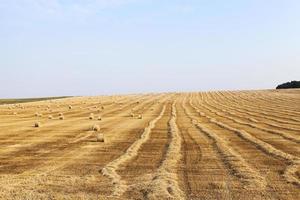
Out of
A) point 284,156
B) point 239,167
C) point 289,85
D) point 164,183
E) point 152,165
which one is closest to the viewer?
point 164,183

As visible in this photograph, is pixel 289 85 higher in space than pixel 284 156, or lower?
higher

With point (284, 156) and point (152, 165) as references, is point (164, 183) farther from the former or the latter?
point (284, 156)

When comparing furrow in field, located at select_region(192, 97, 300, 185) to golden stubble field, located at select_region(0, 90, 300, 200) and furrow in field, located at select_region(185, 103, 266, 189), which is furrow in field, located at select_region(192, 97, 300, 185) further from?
furrow in field, located at select_region(185, 103, 266, 189)

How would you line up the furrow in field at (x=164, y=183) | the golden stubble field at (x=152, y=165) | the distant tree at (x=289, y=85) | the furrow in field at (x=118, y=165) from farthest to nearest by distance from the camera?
the distant tree at (x=289, y=85) → the furrow in field at (x=118, y=165) → the golden stubble field at (x=152, y=165) → the furrow in field at (x=164, y=183)

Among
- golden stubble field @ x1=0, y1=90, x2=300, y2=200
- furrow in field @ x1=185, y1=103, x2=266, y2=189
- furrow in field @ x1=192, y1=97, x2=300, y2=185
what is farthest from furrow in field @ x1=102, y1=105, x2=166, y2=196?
furrow in field @ x1=192, y1=97, x2=300, y2=185

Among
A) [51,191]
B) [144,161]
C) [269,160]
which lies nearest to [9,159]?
[144,161]

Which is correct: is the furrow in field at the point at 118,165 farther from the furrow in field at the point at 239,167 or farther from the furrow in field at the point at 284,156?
the furrow in field at the point at 284,156

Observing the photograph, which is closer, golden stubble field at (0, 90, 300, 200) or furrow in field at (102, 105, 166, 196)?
golden stubble field at (0, 90, 300, 200)

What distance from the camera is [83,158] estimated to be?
16.3 m

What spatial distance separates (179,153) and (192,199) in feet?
21.2

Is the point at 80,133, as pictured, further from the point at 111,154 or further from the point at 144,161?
the point at 144,161

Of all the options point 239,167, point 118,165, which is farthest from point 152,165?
point 239,167

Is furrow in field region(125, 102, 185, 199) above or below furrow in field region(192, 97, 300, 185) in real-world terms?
above

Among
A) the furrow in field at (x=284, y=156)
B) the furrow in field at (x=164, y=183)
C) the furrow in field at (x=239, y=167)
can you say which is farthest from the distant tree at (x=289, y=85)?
the furrow in field at (x=164, y=183)
